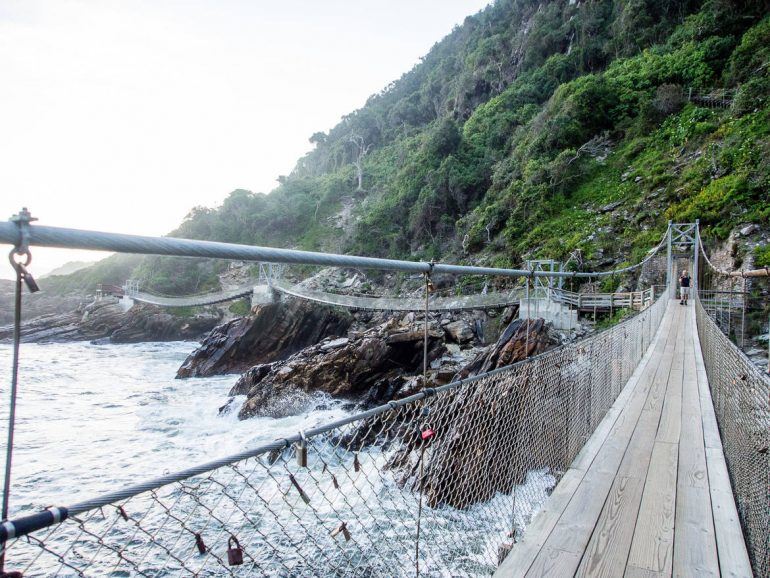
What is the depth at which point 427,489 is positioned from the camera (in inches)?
142

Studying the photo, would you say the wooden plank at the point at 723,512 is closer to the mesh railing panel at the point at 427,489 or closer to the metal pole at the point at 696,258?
the mesh railing panel at the point at 427,489

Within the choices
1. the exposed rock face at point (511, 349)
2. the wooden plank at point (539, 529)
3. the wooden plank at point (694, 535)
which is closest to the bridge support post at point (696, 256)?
the exposed rock face at point (511, 349)

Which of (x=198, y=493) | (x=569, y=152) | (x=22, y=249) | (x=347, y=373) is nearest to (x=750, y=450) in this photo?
(x=22, y=249)

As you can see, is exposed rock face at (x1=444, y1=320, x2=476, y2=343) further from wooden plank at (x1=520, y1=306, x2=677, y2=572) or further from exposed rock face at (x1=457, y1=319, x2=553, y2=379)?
wooden plank at (x1=520, y1=306, x2=677, y2=572)

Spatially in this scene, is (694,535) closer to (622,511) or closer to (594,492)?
(622,511)

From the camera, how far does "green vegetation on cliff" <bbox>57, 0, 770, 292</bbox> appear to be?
41.1 ft

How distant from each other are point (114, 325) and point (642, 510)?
22.7 meters

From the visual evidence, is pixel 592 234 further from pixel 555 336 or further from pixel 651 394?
pixel 651 394

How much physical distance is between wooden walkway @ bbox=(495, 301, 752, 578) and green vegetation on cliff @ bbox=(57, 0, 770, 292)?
401 inches

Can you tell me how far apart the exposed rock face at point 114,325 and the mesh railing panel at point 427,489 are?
17.4 meters

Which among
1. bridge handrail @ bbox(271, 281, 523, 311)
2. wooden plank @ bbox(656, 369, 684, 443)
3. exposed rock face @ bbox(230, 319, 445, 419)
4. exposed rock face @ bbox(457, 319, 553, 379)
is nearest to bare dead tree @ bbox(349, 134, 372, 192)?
bridge handrail @ bbox(271, 281, 523, 311)

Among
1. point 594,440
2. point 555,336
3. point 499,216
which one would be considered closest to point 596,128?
point 499,216

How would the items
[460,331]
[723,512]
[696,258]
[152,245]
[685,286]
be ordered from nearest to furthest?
[152,245], [723,512], [685,286], [460,331], [696,258]

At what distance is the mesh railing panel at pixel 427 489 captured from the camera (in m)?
1.21
